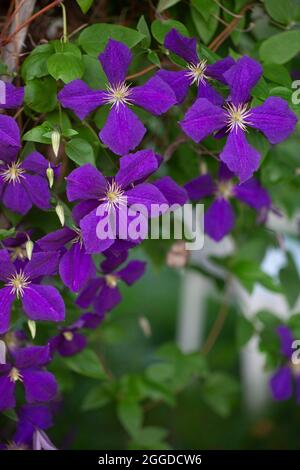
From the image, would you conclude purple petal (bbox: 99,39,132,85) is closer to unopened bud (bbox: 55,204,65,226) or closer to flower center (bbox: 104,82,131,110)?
flower center (bbox: 104,82,131,110)

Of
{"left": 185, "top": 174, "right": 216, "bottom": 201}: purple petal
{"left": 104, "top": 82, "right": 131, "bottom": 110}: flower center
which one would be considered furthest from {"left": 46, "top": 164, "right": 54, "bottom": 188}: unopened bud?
{"left": 185, "top": 174, "right": 216, "bottom": 201}: purple petal

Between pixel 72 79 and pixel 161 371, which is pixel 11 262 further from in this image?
pixel 161 371

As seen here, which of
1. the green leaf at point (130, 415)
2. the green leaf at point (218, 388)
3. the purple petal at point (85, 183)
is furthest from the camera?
the green leaf at point (218, 388)

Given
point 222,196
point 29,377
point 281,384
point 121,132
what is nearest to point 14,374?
point 29,377

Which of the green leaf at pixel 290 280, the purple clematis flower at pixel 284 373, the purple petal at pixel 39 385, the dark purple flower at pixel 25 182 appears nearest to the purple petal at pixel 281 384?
the purple clematis flower at pixel 284 373

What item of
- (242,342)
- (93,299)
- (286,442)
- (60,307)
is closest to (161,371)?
(242,342)

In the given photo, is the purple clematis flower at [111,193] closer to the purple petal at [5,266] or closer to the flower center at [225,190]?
the purple petal at [5,266]
